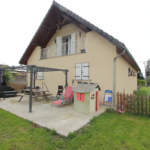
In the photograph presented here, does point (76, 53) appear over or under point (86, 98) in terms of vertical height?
over

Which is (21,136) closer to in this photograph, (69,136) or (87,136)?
(69,136)

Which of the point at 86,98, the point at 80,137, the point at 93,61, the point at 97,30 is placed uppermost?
the point at 97,30

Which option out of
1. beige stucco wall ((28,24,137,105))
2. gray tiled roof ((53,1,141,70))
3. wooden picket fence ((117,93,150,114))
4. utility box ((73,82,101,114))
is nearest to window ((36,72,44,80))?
beige stucco wall ((28,24,137,105))

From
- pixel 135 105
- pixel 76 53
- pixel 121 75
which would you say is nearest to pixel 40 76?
pixel 76 53

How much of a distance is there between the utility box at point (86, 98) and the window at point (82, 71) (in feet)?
7.42

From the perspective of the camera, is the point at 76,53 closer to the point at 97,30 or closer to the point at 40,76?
the point at 97,30

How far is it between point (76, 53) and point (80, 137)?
5.89 meters

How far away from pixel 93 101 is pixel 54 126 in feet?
6.71

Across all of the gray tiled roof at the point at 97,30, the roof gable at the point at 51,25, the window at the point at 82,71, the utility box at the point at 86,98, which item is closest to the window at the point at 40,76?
the roof gable at the point at 51,25

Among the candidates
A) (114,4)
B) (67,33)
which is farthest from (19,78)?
(114,4)

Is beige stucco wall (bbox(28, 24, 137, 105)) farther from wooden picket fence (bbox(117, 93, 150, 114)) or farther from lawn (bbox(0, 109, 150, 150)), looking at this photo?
lawn (bbox(0, 109, 150, 150))

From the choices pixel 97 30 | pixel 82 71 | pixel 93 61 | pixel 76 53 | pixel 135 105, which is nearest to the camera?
pixel 135 105

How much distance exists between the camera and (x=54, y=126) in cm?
326

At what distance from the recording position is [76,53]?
303 inches
